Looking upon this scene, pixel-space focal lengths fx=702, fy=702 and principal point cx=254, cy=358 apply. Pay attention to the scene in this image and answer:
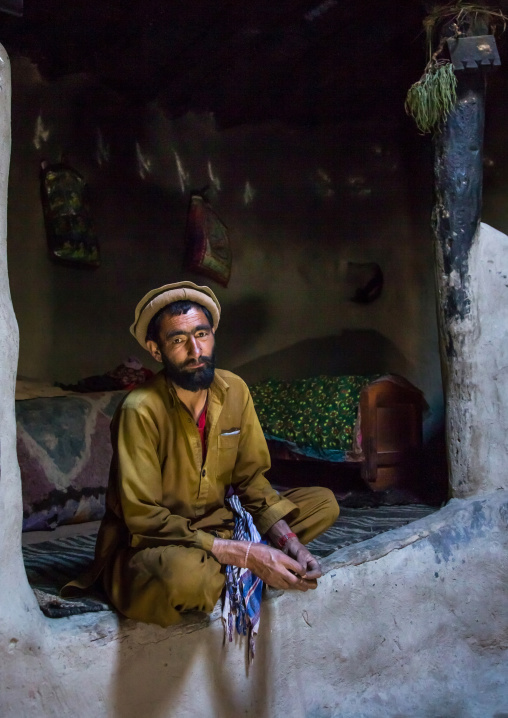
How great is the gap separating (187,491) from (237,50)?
364 cm

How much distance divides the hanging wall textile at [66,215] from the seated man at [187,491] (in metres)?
2.83

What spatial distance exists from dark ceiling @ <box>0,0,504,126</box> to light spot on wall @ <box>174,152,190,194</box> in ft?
1.33

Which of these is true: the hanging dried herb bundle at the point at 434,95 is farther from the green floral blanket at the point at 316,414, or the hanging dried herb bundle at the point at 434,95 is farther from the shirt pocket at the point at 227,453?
the shirt pocket at the point at 227,453

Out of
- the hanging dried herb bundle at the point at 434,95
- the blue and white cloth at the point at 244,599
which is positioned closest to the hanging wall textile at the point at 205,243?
the hanging dried herb bundle at the point at 434,95

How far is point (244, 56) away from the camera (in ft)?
16.9

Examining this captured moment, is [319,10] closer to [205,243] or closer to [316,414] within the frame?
[205,243]

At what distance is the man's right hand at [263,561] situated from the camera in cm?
237

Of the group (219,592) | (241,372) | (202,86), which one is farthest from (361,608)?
(202,86)

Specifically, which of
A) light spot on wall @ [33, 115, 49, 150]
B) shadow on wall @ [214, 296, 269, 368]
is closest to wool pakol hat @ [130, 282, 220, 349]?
light spot on wall @ [33, 115, 49, 150]

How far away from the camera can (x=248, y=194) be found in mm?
6527

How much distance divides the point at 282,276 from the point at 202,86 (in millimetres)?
1819

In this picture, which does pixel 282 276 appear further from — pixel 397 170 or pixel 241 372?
pixel 397 170

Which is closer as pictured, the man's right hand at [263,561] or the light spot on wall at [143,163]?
the man's right hand at [263,561]

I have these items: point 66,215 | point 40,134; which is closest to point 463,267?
point 66,215
